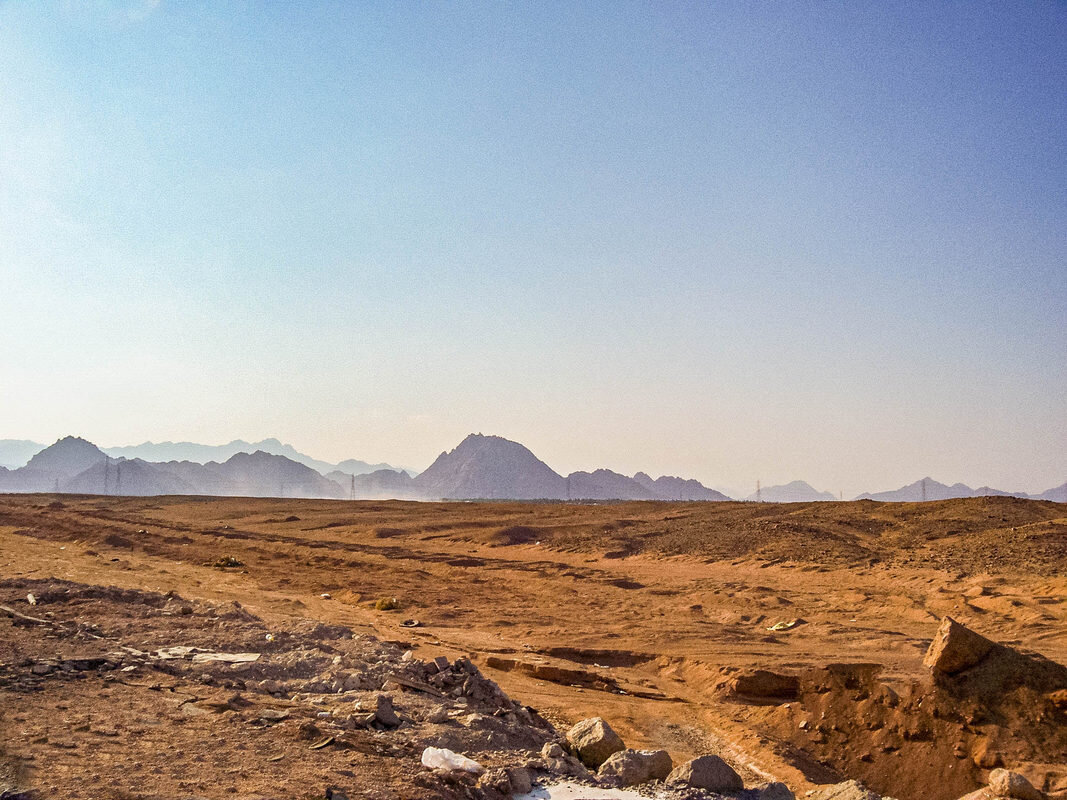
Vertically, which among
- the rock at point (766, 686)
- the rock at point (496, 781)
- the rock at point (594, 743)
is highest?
the rock at point (496, 781)

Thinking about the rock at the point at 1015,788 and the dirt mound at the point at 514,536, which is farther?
the dirt mound at the point at 514,536

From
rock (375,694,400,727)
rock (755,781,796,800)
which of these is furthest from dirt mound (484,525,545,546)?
rock (755,781,796,800)

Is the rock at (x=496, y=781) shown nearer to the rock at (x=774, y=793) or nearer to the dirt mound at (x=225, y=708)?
the dirt mound at (x=225, y=708)

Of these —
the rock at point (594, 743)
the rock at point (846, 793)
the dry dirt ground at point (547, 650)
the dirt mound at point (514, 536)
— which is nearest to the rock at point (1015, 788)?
the rock at point (846, 793)

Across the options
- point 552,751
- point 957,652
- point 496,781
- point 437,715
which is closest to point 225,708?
point 437,715

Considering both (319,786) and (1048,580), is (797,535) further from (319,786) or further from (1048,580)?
(319,786)

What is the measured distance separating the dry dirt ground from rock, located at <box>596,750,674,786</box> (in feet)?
3.22

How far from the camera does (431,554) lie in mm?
32219

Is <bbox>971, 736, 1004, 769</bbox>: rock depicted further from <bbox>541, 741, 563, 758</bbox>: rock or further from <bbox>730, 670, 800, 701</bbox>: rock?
<bbox>541, 741, 563, 758</bbox>: rock

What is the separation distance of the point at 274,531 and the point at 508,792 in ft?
139

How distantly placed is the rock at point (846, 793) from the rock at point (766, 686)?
4782 mm

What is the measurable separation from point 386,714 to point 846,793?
4.16 meters

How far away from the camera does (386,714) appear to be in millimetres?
7078

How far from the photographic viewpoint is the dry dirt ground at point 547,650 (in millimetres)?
5949
